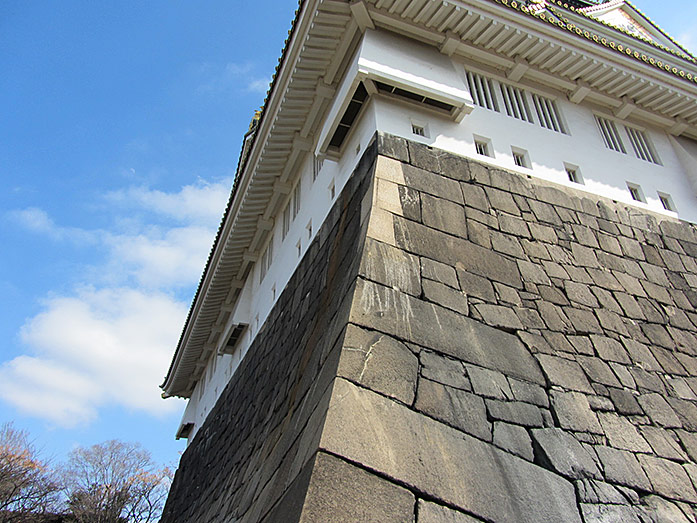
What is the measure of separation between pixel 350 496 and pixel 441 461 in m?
0.64

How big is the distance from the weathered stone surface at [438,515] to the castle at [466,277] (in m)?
0.01

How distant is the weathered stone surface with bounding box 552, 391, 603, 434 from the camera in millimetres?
3812

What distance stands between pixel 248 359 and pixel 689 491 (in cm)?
669

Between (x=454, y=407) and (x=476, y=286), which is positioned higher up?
(x=476, y=286)

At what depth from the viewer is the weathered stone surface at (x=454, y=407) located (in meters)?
3.38

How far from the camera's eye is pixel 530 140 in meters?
6.28

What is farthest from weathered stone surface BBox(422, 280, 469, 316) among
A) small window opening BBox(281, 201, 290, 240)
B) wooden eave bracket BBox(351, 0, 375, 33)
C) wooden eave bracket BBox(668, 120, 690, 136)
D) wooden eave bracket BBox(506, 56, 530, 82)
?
wooden eave bracket BBox(668, 120, 690, 136)

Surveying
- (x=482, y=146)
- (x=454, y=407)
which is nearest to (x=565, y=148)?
(x=482, y=146)

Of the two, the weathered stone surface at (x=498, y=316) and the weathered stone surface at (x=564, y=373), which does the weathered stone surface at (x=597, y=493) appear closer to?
the weathered stone surface at (x=564, y=373)

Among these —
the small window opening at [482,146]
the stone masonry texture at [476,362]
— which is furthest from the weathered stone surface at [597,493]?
the small window opening at [482,146]

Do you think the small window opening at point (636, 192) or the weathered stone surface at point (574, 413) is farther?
the small window opening at point (636, 192)

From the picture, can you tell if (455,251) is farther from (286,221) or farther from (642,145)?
(286,221)

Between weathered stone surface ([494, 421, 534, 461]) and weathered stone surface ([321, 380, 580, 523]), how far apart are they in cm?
6

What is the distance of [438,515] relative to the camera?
2811 millimetres
